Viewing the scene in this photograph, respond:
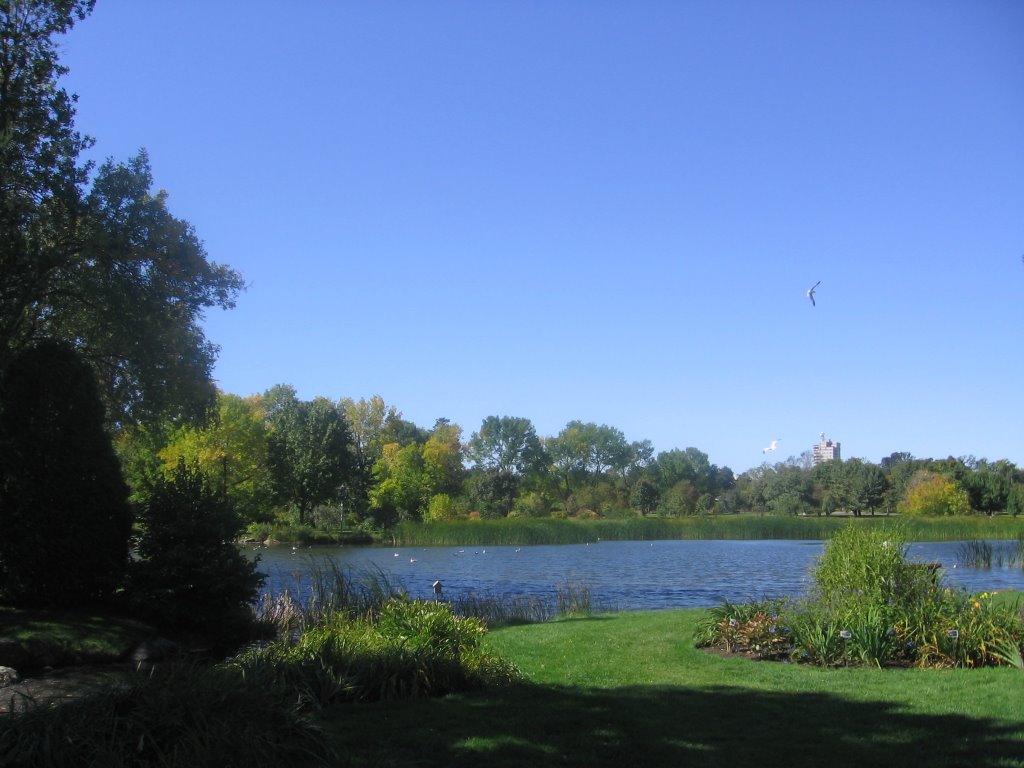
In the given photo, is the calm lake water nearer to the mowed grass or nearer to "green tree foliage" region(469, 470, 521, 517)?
the mowed grass

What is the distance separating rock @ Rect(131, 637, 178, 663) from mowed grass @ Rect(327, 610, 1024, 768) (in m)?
3.60

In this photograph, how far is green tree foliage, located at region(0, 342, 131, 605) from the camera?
11047 mm

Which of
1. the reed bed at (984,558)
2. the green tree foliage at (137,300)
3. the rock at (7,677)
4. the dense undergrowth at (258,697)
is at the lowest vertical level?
the reed bed at (984,558)

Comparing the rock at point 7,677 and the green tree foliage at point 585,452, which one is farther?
the green tree foliage at point 585,452

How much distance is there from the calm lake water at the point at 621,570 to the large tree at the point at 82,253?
200 inches

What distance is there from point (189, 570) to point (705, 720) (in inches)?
288

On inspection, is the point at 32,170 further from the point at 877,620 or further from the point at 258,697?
the point at 877,620

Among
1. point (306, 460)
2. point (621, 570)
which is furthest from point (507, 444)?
point (621, 570)

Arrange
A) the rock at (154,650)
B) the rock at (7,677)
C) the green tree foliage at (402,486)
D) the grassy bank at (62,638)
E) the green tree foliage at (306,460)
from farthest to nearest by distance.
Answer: the green tree foliage at (402,486), the green tree foliage at (306,460), the rock at (154,650), the grassy bank at (62,638), the rock at (7,677)

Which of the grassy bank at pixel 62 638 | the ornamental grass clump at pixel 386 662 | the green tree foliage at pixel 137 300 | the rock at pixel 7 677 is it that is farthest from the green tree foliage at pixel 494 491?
the rock at pixel 7 677

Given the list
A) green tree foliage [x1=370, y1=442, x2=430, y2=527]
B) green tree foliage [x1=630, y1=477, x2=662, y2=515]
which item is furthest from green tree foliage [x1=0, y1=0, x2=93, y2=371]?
green tree foliage [x1=630, y1=477, x2=662, y2=515]

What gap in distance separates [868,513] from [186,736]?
3260 inches

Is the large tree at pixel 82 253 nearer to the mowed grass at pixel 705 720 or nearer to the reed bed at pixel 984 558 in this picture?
the mowed grass at pixel 705 720

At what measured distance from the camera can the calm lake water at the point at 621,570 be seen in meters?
23.4
